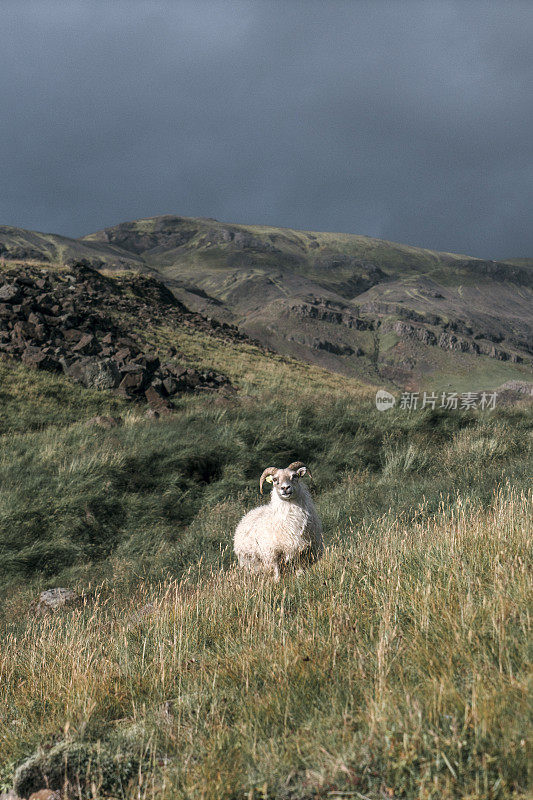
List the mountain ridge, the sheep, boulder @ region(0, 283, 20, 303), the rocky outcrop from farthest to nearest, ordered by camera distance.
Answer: the mountain ridge → boulder @ region(0, 283, 20, 303) → the rocky outcrop → the sheep

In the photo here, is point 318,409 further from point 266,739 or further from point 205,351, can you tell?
point 205,351

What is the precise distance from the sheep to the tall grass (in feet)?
4.42

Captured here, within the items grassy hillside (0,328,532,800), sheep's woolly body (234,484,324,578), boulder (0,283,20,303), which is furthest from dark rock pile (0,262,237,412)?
sheep's woolly body (234,484,324,578)

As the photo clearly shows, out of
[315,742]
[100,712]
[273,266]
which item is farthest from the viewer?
[273,266]

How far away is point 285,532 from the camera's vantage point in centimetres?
589

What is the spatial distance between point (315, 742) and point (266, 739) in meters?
0.32

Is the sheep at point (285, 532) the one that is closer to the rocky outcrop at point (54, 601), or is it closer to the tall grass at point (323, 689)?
the tall grass at point (323, 689)

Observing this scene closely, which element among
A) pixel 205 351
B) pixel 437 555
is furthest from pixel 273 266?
pixel 437 555

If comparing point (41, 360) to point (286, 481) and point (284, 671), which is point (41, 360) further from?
point (284, 671)

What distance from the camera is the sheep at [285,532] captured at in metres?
5.79

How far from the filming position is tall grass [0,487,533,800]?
1.97 meters

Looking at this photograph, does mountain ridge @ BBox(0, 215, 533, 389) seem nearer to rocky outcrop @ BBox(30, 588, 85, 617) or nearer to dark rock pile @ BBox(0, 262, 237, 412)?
dark rock pile @ BBox(0, 262, 237, 412)

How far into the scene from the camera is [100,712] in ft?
9.75

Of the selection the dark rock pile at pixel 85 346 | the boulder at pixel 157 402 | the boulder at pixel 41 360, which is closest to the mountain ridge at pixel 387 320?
the dark rock pile at pixel 85 346
